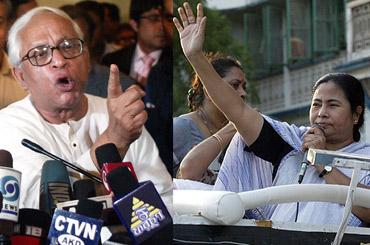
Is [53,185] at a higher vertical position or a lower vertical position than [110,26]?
lower

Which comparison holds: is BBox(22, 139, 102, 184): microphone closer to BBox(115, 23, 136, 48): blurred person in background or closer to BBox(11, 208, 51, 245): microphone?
BBox(11, 208, 51, 245): microphone

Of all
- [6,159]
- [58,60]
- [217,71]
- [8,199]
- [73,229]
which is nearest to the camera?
[73,229]

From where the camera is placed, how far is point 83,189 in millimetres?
3971

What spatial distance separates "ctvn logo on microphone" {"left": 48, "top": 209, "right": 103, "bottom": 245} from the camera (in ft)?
12.0

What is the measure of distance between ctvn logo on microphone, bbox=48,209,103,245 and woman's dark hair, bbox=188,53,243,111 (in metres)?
0.73

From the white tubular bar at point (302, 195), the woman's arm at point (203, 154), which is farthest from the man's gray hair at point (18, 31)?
the white tubular bar at point (302, 195)

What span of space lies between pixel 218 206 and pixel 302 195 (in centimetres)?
32

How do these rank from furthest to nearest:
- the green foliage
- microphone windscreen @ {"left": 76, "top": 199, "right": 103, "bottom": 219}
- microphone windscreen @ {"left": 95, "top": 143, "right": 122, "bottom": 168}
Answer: the green foliage
microphone windscreen @ {"left": 95, "top": 143, "right": 122, "bottom": 168}
microphone windscreen @ {"left": 76, "top": 199, "right": 103, "bottom": 219}

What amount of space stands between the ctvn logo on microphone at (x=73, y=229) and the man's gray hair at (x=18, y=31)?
2.13ft

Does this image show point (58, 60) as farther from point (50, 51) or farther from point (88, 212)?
point (88, 212)

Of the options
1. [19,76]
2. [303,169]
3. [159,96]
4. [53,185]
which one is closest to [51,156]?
[53,185]

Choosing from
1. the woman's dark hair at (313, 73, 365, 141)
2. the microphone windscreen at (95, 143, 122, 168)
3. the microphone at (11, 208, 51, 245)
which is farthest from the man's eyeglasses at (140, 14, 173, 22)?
the microphone at (11, 208, 51, 245)

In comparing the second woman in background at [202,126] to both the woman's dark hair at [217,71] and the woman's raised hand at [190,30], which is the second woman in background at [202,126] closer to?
the woman's dark hair at [217,71]

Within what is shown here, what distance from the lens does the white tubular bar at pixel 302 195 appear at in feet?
12.5
